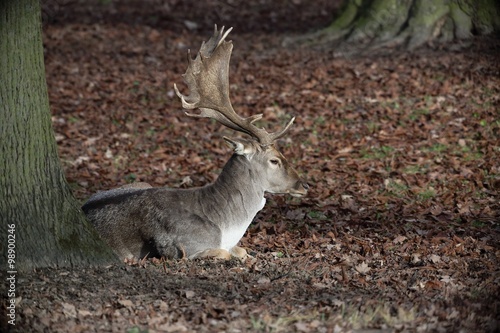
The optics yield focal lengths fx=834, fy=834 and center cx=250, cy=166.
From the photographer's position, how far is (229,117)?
8297 mm

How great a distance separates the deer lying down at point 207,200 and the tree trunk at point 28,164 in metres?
0.94

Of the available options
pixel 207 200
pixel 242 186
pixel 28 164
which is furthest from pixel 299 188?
pixel 28 164

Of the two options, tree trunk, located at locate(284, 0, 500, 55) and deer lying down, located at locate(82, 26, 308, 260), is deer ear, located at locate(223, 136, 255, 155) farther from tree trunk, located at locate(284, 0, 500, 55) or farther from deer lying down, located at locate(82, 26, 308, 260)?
tree trunk, located at locate(284, 0, 500, 55)

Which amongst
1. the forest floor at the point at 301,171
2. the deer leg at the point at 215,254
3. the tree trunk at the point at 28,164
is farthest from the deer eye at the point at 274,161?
the tree trunk at the point at 28,164

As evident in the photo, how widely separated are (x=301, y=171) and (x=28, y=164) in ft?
16.4

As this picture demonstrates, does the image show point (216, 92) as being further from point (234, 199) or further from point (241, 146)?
point (234, 199)

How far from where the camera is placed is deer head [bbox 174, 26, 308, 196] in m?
8.32

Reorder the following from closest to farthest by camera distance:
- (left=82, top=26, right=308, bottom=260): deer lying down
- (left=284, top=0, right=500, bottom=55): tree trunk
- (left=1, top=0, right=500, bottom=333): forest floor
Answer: (left=1, top=0, right=500, bottom=333): forest floor
(left=82, top=26, right=308, bottom=260): deer lying down
(left=284, top=0, right=500, bottom=55): tree trunk

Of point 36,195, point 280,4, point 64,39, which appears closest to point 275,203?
point 36,195

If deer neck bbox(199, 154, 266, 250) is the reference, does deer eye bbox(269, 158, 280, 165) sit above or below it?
above

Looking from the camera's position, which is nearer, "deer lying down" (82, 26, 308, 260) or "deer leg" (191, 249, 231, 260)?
"deer leg" (191, 249, 231, 260)

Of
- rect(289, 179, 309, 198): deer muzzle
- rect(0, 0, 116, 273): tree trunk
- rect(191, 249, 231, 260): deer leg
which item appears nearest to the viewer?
rect(0, 0, 116, 273): tree trunk

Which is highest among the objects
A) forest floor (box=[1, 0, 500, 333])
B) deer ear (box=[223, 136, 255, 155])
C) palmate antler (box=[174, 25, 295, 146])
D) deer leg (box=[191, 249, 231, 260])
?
palmate antler (box=[174, 25, 295, 146])

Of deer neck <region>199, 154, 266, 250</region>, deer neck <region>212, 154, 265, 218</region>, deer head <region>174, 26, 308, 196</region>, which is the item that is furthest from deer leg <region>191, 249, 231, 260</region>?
deer head <region>174, 26, 308, 196</region>
